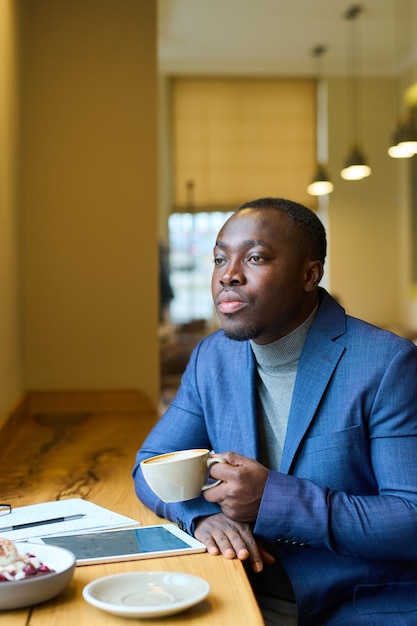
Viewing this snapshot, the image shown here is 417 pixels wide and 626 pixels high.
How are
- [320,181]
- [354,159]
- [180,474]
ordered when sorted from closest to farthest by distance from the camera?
[180,474], [354,159], [320,181]

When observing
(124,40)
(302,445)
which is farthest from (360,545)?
(124,40)

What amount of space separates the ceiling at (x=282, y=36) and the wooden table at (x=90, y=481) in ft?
16.5

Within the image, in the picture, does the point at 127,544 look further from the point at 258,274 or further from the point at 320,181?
the point at 320,181

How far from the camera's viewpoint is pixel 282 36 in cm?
809

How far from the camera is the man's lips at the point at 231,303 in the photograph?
5.15 ft

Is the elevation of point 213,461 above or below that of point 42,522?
above

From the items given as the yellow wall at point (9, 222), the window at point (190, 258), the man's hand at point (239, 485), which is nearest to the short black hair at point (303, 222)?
the man's hand at point (239, 485)

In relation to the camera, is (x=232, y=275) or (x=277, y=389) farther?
(x=277, y=389)

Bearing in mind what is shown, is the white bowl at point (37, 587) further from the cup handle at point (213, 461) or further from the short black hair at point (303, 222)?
the short black hair at point (303, 222)

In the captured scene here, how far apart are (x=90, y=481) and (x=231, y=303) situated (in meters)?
0.74

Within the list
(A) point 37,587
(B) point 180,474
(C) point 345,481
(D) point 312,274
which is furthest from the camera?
(D) point 312,274

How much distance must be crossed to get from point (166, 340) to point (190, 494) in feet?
16.6

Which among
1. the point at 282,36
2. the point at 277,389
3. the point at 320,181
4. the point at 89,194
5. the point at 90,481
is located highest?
the point at 282,36

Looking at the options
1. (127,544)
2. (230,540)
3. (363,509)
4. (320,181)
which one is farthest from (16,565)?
(320,181)
